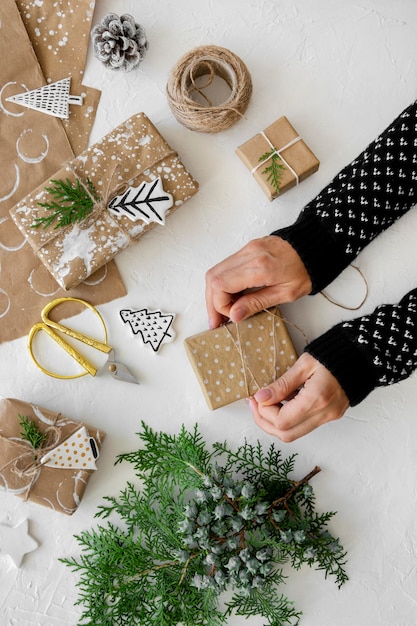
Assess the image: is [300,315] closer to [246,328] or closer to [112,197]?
[246,328]

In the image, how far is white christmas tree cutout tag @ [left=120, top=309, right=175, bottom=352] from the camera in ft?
3.98

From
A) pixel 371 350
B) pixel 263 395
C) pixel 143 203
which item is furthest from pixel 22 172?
pixel 371 350

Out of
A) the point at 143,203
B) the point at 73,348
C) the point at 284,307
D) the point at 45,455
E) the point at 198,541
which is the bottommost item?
the point at 198,541

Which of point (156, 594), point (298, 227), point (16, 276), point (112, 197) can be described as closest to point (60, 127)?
point (112, 197)

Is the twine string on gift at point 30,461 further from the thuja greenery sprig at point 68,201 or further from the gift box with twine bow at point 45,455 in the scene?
the thuja greenery sprig at point 68,201

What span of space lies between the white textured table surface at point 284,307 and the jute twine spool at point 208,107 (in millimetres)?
54

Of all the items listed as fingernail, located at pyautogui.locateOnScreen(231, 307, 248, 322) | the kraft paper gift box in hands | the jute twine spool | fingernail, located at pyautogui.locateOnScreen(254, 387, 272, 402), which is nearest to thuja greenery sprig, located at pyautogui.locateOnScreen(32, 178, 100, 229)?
the kraft paper gift box in hands

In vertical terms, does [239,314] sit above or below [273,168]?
below

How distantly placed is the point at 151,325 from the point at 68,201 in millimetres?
287

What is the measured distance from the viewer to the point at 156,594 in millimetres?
1115

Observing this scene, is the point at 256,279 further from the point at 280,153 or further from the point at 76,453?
the point at 76,453

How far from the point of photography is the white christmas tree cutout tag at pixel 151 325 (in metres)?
1.21

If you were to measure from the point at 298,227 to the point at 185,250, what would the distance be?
9.1 inches

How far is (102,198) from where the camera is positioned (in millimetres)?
1168
